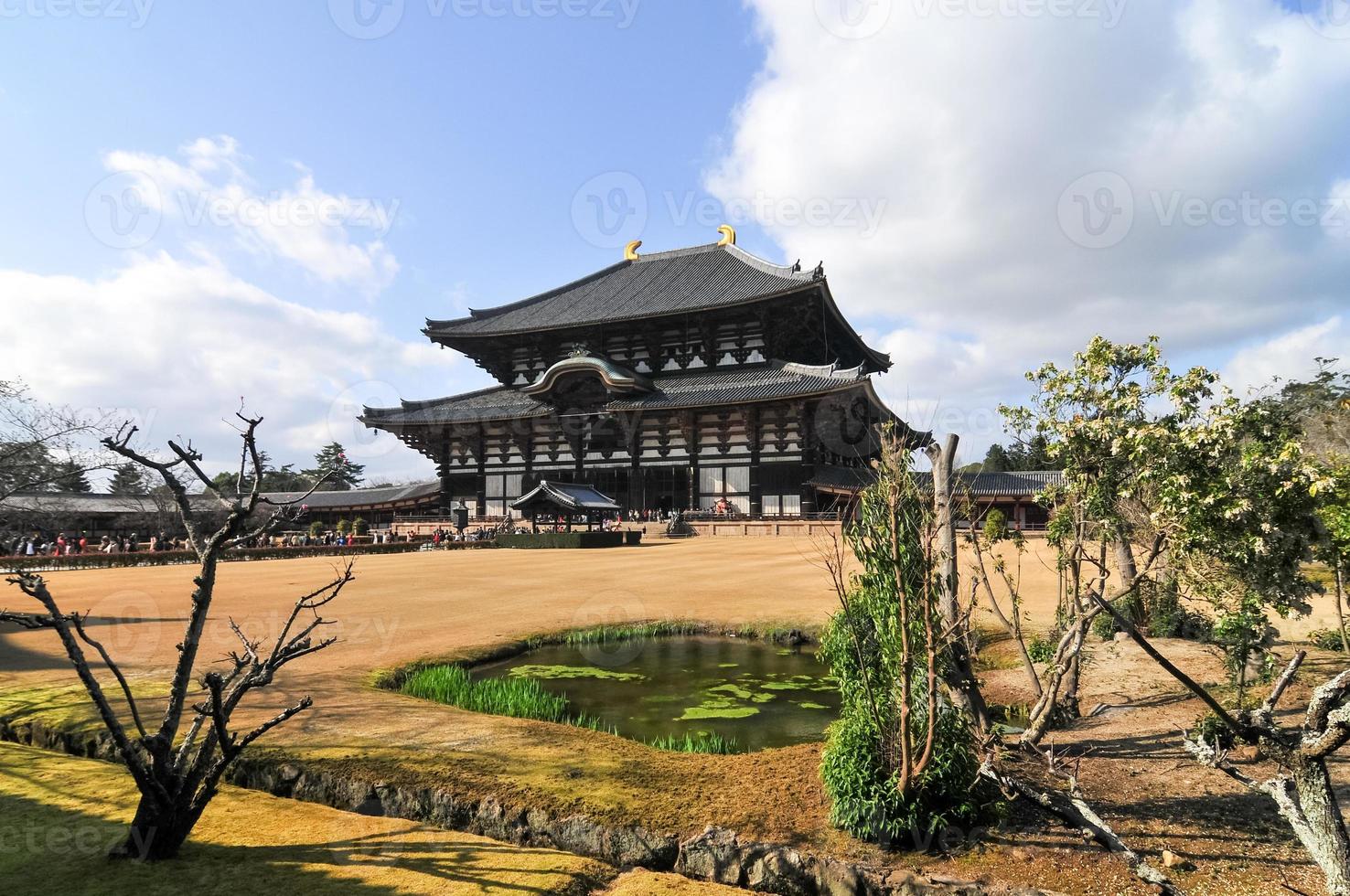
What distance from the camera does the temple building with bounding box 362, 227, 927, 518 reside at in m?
35.2

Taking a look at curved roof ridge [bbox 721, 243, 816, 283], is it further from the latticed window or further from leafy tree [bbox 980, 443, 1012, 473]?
leafy tree [bbox 980, 443, 1012, 473]

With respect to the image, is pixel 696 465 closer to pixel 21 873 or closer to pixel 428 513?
pixel 428 513

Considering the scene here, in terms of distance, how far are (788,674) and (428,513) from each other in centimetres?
4029

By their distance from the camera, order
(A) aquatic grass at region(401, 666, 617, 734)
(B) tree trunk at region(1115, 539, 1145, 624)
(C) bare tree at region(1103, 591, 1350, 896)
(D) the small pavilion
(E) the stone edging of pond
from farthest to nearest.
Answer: (D) the small pavilion < (B) tree trunk at region(1115, 539, 1145, 624) < (A) aquatic grass at region(401, 666, 617, 734) < (E) the stone edging of pond < (C) bare tree at region(1103, 591, 1350, 896)

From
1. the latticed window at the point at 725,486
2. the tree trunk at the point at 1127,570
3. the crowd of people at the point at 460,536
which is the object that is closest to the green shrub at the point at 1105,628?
the tree trunk at the point at 1127,570

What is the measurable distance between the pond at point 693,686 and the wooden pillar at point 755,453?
77.8 feet

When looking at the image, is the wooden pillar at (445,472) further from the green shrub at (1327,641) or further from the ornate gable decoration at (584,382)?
the green shrub at (1327,641)

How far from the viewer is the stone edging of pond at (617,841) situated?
12.4 feet

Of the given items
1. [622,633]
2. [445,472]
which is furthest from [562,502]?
[622,633]

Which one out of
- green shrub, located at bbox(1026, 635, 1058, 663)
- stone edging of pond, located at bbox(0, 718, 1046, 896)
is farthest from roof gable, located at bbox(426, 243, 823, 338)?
stone edging of pond, located at bbox(0, 718, 1046, 896)

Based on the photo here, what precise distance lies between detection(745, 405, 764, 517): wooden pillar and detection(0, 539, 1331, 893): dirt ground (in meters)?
20.3

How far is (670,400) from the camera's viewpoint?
120ft

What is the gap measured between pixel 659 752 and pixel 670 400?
3134cm

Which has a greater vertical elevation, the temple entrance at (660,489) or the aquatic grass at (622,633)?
the temple entrance at (660,489)
